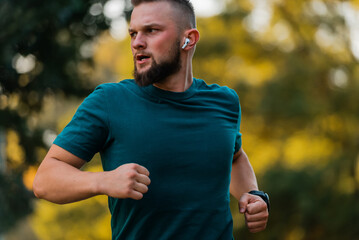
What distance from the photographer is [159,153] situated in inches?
75.6

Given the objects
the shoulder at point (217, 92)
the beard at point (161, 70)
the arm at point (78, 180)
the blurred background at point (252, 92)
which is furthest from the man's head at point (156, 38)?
the blurred background at point (252, 92)

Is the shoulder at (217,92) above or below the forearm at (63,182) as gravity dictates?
above

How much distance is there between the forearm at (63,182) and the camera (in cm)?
172

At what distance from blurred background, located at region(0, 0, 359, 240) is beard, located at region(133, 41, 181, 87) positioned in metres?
4.54

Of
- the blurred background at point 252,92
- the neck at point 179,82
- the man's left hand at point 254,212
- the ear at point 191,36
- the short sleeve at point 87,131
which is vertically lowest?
the blurred background at point 252,92

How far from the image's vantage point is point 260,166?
1230cm

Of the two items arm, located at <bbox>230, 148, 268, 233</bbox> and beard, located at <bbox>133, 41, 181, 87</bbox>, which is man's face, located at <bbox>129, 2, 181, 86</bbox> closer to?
beard, located at <bbox>133, 41, 181, 87</bbox>

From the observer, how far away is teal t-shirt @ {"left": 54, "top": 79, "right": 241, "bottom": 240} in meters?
1.89

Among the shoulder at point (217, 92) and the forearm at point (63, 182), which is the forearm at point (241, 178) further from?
the forearm at point (63, 182)

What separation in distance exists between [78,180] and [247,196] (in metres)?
0.75

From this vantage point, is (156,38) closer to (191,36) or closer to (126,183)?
(191,36)

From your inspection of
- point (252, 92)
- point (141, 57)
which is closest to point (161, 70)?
→ point (141, 57)

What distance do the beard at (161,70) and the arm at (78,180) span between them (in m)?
0.39

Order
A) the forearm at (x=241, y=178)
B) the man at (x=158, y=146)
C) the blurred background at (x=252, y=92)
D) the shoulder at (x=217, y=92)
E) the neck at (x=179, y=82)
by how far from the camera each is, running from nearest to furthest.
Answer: the man at (x=158, y=146), the neck at (x=179, y=82), the shoulder at (x=217, y=92), the forearm at (x=241, y=178), the blurred background at (x=252, y=92)
